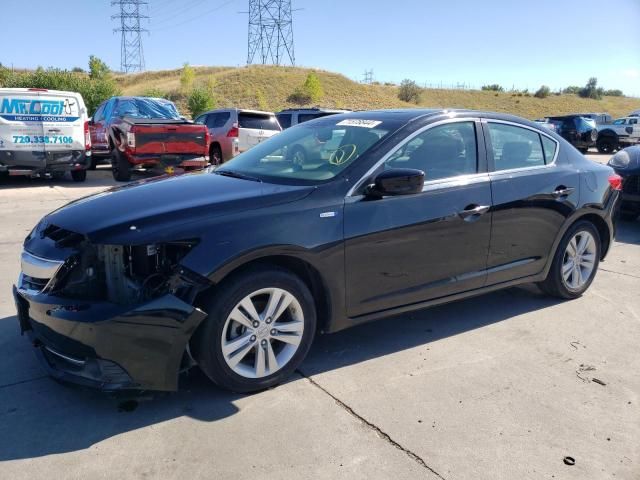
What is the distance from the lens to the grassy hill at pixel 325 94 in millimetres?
54000

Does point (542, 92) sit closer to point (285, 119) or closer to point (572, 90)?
point (572, 90)

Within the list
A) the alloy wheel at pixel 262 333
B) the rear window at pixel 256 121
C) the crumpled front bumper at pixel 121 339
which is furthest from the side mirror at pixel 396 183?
the rear window at pixel 256 121

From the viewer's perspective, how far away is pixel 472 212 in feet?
13.4

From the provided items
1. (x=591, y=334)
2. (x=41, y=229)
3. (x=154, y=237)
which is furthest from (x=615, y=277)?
(x=41, y=229)

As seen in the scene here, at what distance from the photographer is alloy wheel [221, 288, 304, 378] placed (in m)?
3.18

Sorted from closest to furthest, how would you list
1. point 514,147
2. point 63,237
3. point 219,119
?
point 63,237
point 514,147
point 219,119

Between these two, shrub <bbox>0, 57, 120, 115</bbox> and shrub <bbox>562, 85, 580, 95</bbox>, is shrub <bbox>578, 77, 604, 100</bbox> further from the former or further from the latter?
shrub <bbox>0, 57, 120, 115</bbox>

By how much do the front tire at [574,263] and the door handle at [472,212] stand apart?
45.5 inches

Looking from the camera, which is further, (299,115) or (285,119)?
(285,119)

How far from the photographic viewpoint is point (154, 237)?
2.99 meters

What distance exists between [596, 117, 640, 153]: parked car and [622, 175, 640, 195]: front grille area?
20.2 metres

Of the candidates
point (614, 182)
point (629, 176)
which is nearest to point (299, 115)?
point (629, 176)

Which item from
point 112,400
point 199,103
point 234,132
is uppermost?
point 199,103

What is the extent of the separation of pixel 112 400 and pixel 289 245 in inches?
54.1
